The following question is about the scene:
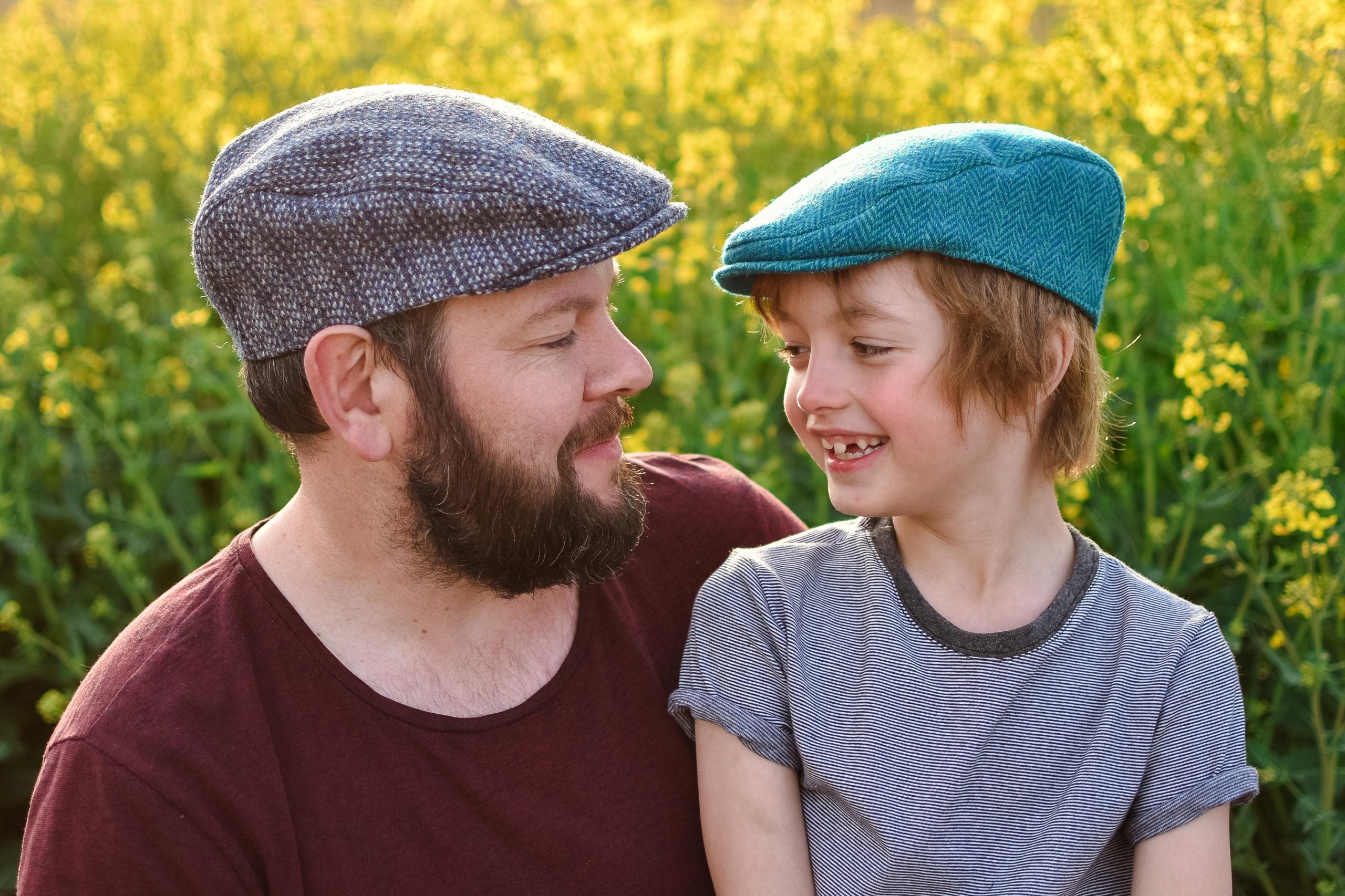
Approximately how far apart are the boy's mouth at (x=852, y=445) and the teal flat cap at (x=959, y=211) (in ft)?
0.72

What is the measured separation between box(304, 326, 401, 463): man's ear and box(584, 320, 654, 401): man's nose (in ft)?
0.84

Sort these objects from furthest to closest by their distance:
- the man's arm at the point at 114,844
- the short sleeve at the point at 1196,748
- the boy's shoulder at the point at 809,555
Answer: the boy's shoulder at the point at 809,555
the short sleeve at the point at 1196,748
the man's arm at the point at 114,844

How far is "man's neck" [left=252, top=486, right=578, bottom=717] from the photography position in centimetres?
163

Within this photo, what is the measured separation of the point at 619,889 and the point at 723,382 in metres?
1.34

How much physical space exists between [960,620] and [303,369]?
92 centimetres

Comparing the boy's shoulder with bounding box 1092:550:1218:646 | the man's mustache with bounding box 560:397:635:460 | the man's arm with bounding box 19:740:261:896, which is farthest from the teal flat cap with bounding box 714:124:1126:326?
the man's arm with bounding box 19:740:261:896

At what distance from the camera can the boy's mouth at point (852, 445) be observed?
1562 mm

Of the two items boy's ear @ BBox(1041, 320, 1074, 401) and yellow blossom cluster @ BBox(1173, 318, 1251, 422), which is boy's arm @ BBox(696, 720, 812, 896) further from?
yellow blossom cluster @ BBox(1173, 318, 1251, 422)

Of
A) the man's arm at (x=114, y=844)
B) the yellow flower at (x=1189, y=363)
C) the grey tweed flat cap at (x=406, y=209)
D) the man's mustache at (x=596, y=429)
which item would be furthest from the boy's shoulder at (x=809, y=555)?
the man's arm at (x=114, y=844)

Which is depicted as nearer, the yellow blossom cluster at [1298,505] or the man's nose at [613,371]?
the man's nose at [613,371]

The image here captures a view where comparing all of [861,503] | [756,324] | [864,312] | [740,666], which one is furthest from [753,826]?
[756,324]

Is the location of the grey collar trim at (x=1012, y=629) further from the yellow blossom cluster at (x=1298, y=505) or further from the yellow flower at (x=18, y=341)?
the yellow flower at (x=18, y=341)

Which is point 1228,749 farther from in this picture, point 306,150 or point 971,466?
point 306,150

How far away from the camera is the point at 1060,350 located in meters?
1.59
